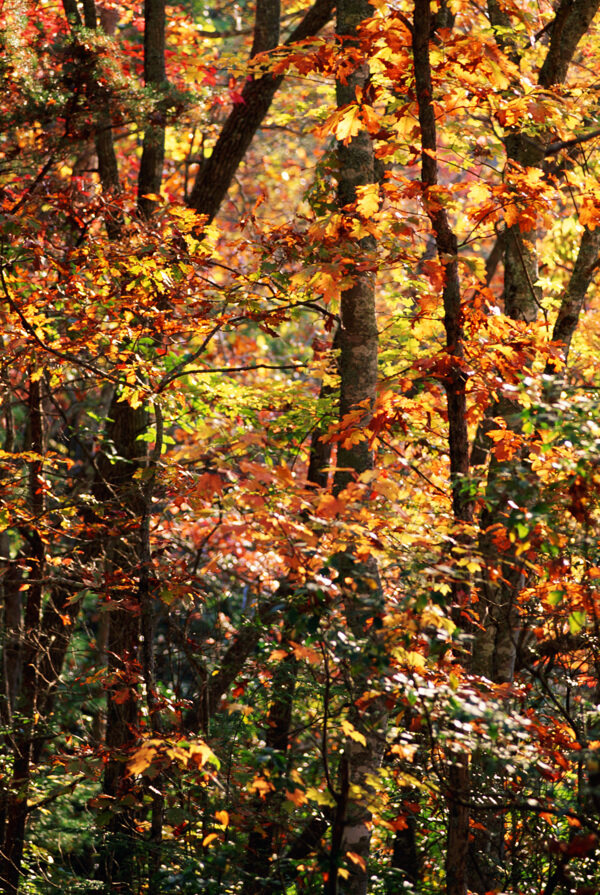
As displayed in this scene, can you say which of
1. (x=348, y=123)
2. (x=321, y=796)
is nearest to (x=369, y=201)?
(x=348, y=123)

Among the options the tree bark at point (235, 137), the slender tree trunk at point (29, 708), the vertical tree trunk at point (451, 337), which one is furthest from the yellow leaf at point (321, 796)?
the tree bark at point (235, 137)

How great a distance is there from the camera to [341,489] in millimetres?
4562

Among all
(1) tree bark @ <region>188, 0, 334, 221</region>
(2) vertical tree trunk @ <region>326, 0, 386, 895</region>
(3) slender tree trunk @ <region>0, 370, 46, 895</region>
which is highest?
(1) tree bark @ <region>188, 0, 334, 221</region>

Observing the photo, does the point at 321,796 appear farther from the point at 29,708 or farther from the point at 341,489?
the point at 29,708

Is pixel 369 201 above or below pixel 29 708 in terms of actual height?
above

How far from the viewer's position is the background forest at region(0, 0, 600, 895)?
3.33m

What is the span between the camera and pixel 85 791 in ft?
29.4

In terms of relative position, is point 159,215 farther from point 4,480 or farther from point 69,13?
point 69,13

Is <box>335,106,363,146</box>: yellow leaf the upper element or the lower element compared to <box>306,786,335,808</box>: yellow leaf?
upper

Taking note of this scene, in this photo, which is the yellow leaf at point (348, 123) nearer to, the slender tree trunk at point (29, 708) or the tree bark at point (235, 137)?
the slender tree trunk at point (29, 708)

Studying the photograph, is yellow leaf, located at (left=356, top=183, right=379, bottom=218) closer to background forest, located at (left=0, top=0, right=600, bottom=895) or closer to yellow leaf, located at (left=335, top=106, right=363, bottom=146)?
background forest, located at (left=0, top=0, right=600, bottom=895)

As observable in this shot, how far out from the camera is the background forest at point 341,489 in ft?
10.9

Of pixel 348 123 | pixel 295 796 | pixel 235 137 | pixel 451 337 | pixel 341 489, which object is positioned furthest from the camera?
pixel 235 137

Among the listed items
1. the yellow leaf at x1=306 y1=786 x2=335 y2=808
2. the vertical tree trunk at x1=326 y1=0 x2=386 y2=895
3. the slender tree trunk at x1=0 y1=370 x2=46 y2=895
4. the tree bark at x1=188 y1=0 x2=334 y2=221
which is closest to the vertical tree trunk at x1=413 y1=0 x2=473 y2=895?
the vertical tree trunk at x1=326 y1=0 x2=386 y2=895
